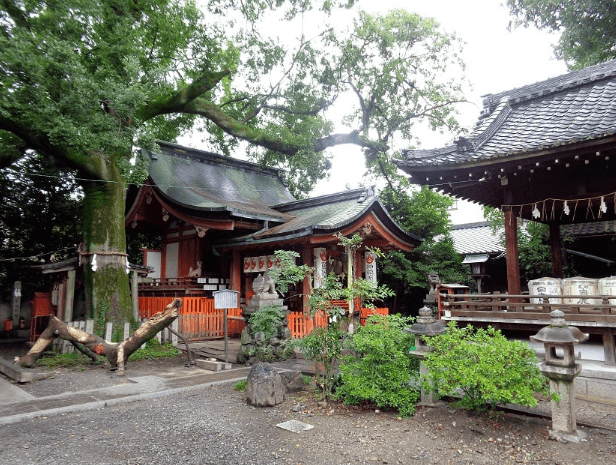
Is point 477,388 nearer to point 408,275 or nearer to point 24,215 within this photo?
point 408,275

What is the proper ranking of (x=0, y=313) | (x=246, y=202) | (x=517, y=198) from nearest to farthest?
1. (x=517, y=198)
2. (x=246, y=202)
3. (x=0, y=313)

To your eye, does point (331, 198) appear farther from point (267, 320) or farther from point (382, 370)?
point (382, 370)

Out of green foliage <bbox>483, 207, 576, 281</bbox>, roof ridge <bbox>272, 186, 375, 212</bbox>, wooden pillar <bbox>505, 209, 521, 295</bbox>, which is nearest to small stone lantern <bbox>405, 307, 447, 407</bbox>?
wooden pillar <bbox>505, 209, 521, 295</bbox>

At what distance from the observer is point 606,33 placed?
15320 millimetres

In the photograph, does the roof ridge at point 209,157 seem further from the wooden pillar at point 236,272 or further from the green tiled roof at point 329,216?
the wooden pillar at point 236,272

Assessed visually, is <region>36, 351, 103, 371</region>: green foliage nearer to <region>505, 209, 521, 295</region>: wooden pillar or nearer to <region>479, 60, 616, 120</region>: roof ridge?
<region>505, 209, 521, 295</region>: wooden pillar

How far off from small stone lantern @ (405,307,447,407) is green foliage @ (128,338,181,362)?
7378 millimetres

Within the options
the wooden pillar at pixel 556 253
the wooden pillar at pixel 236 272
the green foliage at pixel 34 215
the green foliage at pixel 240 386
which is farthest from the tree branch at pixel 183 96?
the wooden pillar at pixel 556 253

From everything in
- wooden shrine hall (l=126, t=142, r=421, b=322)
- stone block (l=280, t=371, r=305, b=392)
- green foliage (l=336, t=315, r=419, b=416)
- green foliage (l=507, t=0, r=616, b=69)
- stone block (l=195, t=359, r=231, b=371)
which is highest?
green foliage (l=507, t=0, r=616, b=69)

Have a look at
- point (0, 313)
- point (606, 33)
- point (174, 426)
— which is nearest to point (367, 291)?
point (174, 426)

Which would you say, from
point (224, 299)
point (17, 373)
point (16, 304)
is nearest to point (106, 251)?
point (17, 373)

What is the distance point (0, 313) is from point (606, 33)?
27.6 metres

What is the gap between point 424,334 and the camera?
6.04 meters

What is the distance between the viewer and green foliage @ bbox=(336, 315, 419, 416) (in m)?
5.77
